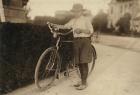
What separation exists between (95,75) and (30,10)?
155cm

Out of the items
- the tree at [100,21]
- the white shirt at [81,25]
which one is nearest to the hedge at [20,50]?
the white shirt at [81,25]

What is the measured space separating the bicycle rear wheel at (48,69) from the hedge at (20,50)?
0.14m

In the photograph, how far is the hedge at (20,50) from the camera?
106 inches

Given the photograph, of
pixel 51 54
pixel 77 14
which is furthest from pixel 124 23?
pixel 51 54

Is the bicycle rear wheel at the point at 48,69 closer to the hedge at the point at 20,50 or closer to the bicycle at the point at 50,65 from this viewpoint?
the bicycle at the point at 50,65

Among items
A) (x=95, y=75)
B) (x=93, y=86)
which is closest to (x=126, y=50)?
(x=95, y=75)

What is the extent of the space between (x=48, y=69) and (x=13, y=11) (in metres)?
0.92

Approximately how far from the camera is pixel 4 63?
2719 mm

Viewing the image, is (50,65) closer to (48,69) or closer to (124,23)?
(48,69)

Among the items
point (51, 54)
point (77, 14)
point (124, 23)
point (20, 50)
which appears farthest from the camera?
point (124, 23)

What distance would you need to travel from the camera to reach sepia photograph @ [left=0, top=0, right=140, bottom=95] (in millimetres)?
2797

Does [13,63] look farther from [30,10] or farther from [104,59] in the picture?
[104,59]

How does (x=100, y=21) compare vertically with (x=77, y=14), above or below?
below

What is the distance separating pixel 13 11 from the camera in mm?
2902
